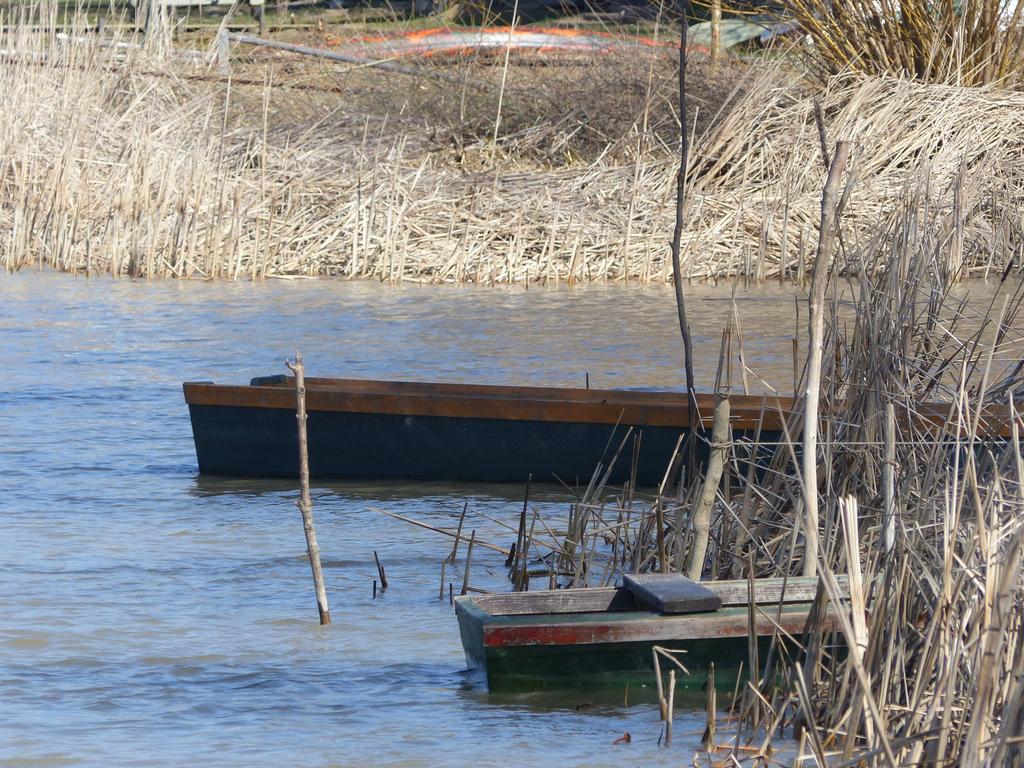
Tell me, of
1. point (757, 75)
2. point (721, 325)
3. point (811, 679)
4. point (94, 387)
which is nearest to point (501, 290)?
point (721, 325)

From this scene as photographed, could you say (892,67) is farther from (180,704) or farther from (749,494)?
(180,704)

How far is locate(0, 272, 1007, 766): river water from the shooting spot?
429 centimetres

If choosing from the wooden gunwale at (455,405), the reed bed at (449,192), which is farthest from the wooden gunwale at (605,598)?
the reed bed at (449,192)

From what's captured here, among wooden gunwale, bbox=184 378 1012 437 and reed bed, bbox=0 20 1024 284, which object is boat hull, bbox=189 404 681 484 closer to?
wooden gunwale, bbox=184 378 1012 437

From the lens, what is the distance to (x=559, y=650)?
14.2 feet

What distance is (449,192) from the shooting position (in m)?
14.9

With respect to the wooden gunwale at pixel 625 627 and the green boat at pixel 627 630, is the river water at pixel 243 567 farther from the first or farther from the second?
the wooden gunwale at pixel 625 627

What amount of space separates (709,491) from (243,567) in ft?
6.47

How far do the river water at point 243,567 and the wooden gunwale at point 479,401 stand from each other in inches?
13.8

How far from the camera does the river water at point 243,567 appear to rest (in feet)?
14.1

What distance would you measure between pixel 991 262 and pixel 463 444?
25.5 ft

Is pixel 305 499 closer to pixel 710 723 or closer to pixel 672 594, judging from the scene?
pixel 672 594

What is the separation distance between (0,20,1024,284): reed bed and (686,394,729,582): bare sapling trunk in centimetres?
870

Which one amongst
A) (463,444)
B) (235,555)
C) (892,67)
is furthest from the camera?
(892,67)
